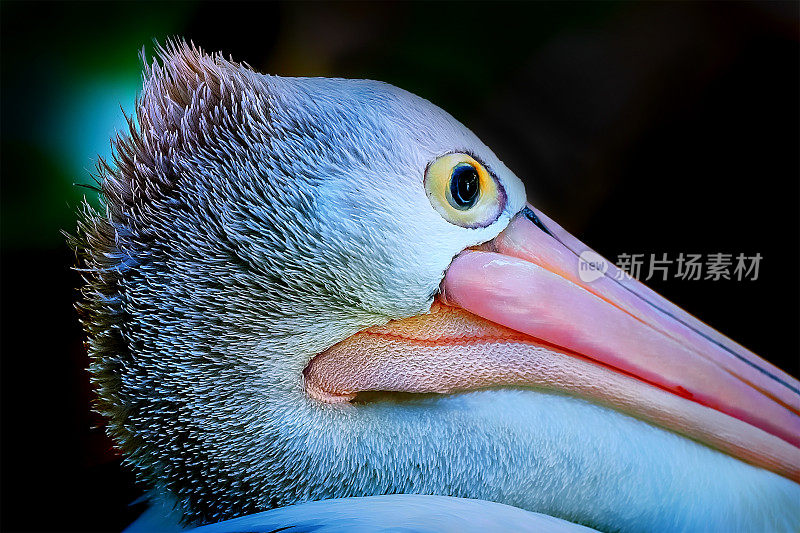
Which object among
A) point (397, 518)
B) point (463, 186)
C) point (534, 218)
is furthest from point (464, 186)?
point (397, 518)

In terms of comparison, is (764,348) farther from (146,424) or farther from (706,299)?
(146,424)

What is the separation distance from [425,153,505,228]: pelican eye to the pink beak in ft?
0.10

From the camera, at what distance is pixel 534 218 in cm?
58

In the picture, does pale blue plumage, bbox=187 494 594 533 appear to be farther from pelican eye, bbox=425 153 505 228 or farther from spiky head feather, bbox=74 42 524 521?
pelican eye, bbox=425 153 505 228

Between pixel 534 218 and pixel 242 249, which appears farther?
pixel 534 218

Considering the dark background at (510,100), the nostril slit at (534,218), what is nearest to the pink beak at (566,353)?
the nostril slit at (534,218)

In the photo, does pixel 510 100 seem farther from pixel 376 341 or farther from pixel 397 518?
pixel 397 518

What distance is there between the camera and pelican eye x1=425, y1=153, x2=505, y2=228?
0.50 metres

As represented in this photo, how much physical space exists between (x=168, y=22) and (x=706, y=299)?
70cm

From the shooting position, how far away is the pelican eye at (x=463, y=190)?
0.50m

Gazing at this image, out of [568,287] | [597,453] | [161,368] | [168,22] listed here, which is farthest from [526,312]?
[168,22]

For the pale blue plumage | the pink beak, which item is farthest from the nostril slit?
the pale blue plumage

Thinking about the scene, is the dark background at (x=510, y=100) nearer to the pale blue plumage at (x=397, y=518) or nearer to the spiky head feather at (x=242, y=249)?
the spiky head feather at (x=242, y=249)

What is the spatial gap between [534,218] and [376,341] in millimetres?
199
